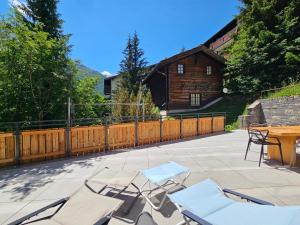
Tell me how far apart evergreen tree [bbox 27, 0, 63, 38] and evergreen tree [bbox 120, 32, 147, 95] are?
53.2 feet

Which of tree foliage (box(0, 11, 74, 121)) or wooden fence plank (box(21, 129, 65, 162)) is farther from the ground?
tree foliage (box(0, 11, 74, 121))

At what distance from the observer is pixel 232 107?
20.2 m

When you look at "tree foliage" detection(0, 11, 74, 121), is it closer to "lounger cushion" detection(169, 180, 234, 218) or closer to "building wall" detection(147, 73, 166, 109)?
"lounger cushion" detection(169, 180, 234, 218)

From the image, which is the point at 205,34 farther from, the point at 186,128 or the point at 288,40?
the point at 186,128

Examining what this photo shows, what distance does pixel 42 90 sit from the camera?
8.59 metres

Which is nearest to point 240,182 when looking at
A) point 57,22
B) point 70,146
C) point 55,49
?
point 70,146

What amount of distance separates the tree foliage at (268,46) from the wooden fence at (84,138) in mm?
8906

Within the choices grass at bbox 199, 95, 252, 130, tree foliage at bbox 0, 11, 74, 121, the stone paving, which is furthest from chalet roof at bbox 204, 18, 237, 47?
tree foliage at bbox 0, 11, 74, 121

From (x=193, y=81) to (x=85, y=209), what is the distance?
20701mm

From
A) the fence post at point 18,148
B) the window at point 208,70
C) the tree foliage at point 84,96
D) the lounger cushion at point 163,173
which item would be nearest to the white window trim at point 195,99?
the window at point 208,70

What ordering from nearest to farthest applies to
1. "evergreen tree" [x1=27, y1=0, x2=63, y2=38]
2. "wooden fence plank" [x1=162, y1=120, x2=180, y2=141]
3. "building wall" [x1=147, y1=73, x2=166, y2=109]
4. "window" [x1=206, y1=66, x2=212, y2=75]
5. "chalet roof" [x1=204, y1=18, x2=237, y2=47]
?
"wooden fence plank" [x1=162, y1=120, x2=180, y2=141] < "evergreen tree" [x1=27, y1=0, x2=63, y2=38] < "building wall" [x1=147, y1=73, x2=166, y2=109] < "window" [x1=206, y1=66, x2=212, y2=75] < "chalet roof" [x1=204, y1=18, x2=237, y2=47]

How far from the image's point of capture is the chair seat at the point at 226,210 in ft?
7.03

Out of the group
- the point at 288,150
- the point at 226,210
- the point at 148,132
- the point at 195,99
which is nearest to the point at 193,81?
the point at 195,99

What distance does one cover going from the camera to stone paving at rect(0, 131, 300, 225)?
4035 millimetres
